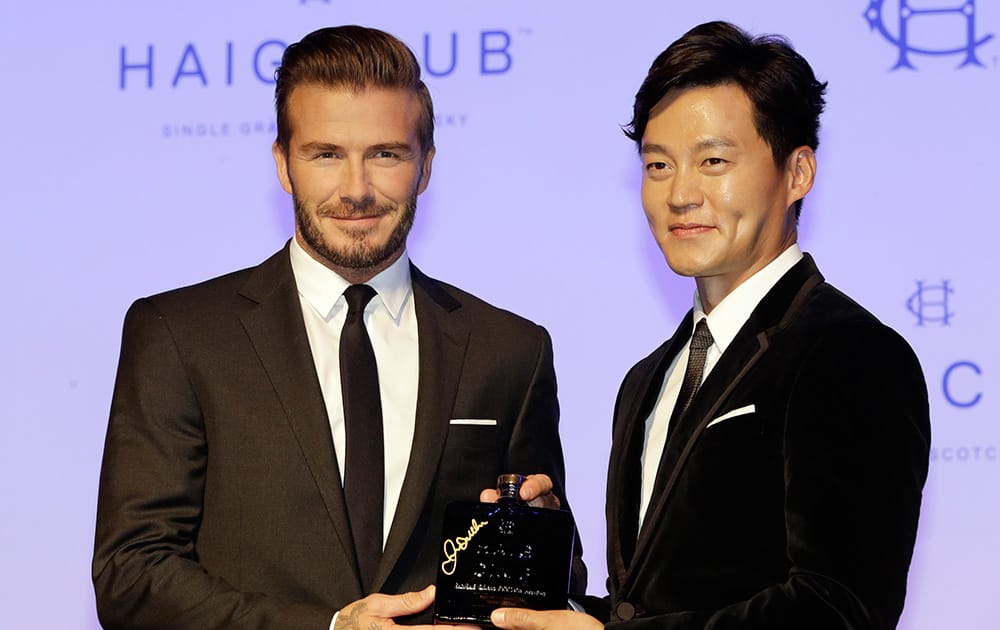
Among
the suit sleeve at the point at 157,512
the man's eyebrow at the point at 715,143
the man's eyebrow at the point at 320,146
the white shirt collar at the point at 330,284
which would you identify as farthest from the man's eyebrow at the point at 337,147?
the man's eyebrow at the point at 715,143

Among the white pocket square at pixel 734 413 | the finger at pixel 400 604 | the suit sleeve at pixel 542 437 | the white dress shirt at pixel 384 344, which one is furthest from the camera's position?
the suit sleeve at pixel 542 437

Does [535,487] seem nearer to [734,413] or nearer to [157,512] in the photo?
[734,413]

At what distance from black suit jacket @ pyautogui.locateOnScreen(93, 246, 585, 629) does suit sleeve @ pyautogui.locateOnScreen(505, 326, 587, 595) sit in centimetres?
5

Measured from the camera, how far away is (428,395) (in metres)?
2.51

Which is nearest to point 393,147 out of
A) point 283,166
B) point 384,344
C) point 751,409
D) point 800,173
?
point 283,166

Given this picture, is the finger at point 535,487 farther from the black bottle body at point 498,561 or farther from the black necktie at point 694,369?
the black necktie at point 694,369

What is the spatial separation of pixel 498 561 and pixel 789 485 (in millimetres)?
455

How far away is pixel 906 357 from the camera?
6.72 feet

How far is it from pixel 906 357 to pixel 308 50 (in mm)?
1171

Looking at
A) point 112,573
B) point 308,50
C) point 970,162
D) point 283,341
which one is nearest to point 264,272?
point 283,341

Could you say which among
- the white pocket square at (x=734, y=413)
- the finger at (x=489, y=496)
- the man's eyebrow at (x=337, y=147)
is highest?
Answer: the man's eyebrow at (x=337, y=147)

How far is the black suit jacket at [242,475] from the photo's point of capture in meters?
2.37

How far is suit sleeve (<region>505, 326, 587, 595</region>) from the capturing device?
2588 millimetres

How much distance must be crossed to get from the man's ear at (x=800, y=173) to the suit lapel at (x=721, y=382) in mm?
144
